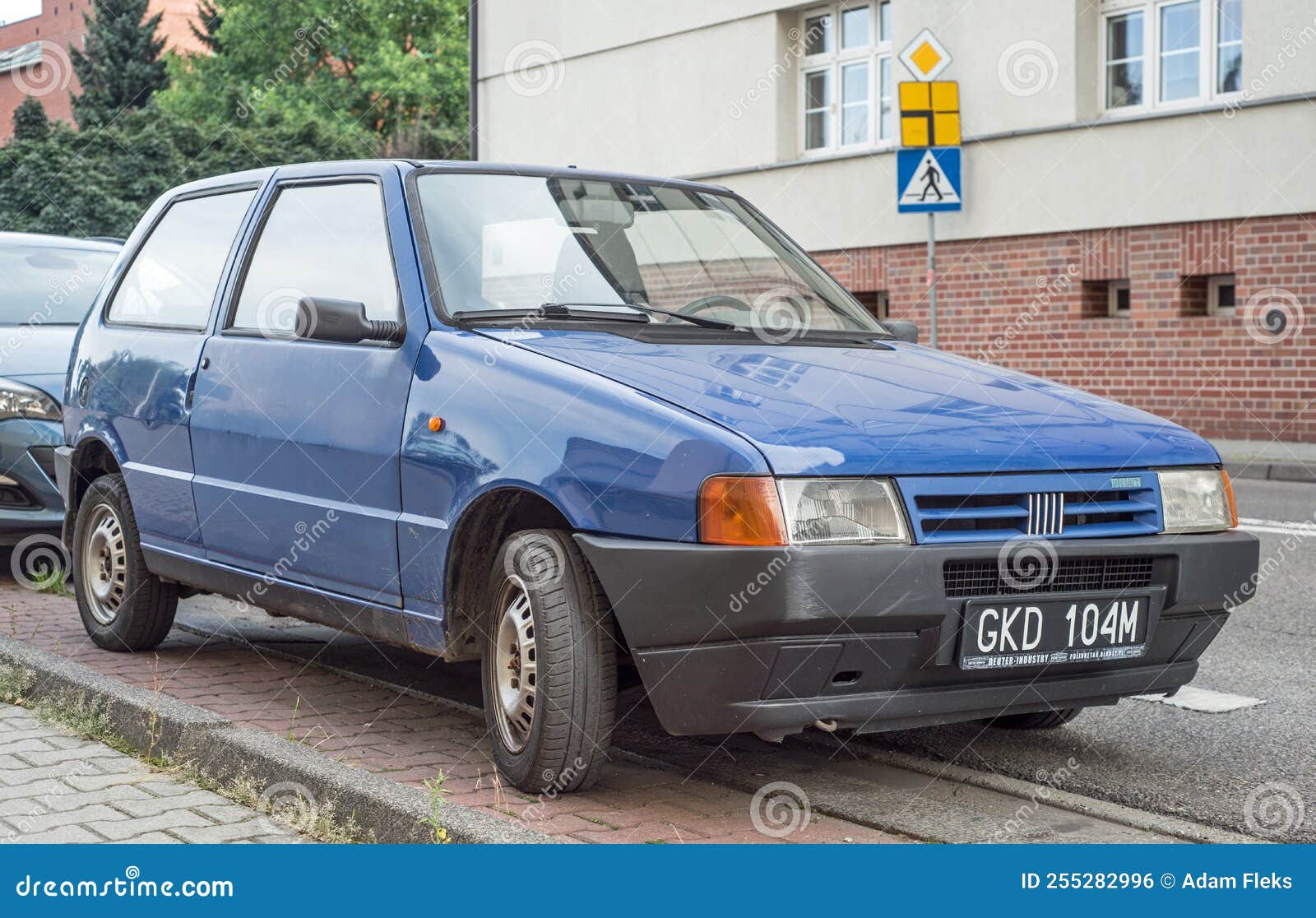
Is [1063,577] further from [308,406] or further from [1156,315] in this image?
[1156,315]

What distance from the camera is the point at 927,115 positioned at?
1524 centimetres

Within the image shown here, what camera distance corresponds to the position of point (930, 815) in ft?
13.4

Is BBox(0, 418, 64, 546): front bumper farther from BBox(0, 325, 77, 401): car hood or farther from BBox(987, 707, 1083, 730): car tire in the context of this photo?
BBox(987, 707, 1083, 730): car tire

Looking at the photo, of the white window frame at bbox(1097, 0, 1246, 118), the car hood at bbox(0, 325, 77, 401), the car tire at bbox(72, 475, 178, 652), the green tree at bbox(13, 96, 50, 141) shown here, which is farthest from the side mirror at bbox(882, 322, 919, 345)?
the green tree at bbox(13, 96, 50, 141)

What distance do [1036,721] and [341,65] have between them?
5452 centimetres

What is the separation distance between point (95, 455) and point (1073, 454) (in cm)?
409

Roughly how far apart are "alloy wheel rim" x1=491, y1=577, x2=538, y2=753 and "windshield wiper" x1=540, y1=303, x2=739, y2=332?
3.15 feet

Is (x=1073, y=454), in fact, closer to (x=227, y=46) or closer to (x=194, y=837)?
(x=194, y=837)

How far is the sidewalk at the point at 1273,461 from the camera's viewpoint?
13.1m

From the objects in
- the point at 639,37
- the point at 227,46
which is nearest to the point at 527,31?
the point at 639,37

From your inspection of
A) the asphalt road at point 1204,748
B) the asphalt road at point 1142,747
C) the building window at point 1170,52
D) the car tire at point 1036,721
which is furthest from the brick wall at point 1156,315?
the car tire at point 1036,721

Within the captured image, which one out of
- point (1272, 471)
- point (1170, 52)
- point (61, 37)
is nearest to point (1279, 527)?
point (1272, 471)

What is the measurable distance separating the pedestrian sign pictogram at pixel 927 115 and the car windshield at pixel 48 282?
7.94 meters

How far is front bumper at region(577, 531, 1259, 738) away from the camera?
3.71m
